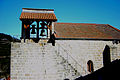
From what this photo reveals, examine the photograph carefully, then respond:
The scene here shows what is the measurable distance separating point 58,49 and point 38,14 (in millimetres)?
3876

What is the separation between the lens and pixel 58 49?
10547 mm

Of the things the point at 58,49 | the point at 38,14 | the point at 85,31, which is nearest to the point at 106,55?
the point at 85,31

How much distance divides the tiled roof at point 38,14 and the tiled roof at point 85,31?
6.44ft

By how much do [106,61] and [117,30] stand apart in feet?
15.9

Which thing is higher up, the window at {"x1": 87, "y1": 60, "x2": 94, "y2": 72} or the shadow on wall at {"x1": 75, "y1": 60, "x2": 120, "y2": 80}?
the shadow on wall at {"x1": 75, "y1": 60, "x2": 120, "y2": 80}

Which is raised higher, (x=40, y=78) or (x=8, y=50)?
(x=8, y=50)

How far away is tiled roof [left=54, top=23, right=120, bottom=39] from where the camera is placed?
12.0 m

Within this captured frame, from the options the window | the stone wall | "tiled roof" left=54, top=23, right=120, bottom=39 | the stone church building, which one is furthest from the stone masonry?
the window

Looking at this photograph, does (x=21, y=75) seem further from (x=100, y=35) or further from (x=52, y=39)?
(x=100, y=35)

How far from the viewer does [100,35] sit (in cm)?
1260

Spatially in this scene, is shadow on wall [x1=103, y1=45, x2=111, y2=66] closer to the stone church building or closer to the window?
the stone church building

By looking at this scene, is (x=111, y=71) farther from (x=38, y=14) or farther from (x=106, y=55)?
(x=38, y=14)

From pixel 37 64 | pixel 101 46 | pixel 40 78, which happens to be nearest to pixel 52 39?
pixel 37 64

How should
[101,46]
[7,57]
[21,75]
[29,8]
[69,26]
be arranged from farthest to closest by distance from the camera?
[7,57], [69,26], [101,46], [29,8], [21,75]
